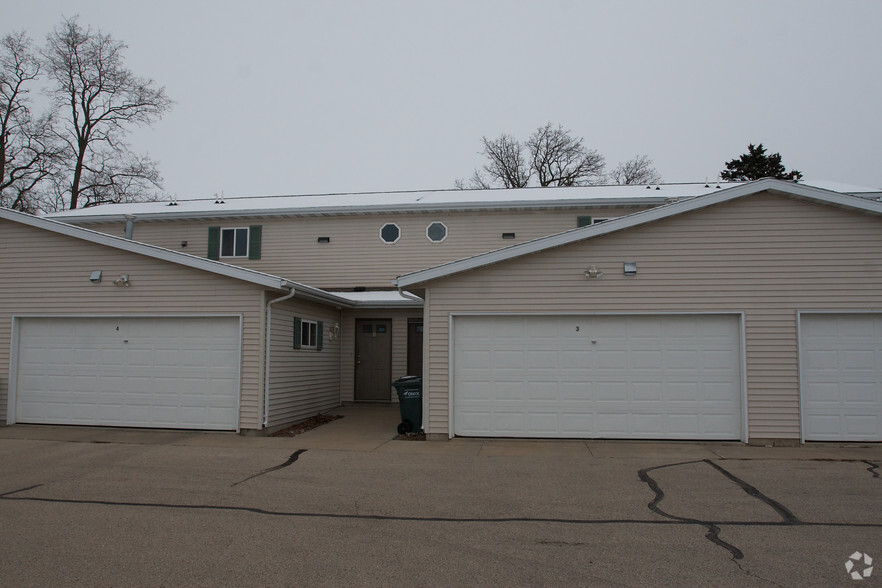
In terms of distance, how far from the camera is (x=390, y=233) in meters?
16.8

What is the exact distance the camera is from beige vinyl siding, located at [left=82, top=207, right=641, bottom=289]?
54.1 ft

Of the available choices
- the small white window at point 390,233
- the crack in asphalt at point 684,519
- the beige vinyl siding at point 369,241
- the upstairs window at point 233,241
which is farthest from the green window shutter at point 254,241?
the crack in asphalt at point 684,519

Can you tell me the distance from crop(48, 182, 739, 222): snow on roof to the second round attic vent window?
0.49 m

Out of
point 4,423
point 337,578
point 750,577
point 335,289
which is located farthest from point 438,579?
point 335,289

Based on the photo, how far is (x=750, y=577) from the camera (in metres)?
4.82

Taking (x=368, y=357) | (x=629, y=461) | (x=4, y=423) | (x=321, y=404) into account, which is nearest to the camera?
(x=629, y=461)

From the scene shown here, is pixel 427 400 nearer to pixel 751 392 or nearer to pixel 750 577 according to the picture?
pixel 751 392

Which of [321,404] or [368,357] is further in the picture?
[368,357]

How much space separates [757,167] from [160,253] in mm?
32357

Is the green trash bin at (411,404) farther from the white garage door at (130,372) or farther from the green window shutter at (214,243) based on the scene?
the green window shutter at (214,243)

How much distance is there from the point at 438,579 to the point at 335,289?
12.5 m

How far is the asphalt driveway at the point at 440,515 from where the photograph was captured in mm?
4992

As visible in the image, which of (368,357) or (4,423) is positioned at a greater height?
(368,357)

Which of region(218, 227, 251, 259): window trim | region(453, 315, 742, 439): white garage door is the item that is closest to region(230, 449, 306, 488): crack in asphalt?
region(453, 315, 742, 439): white garage door
